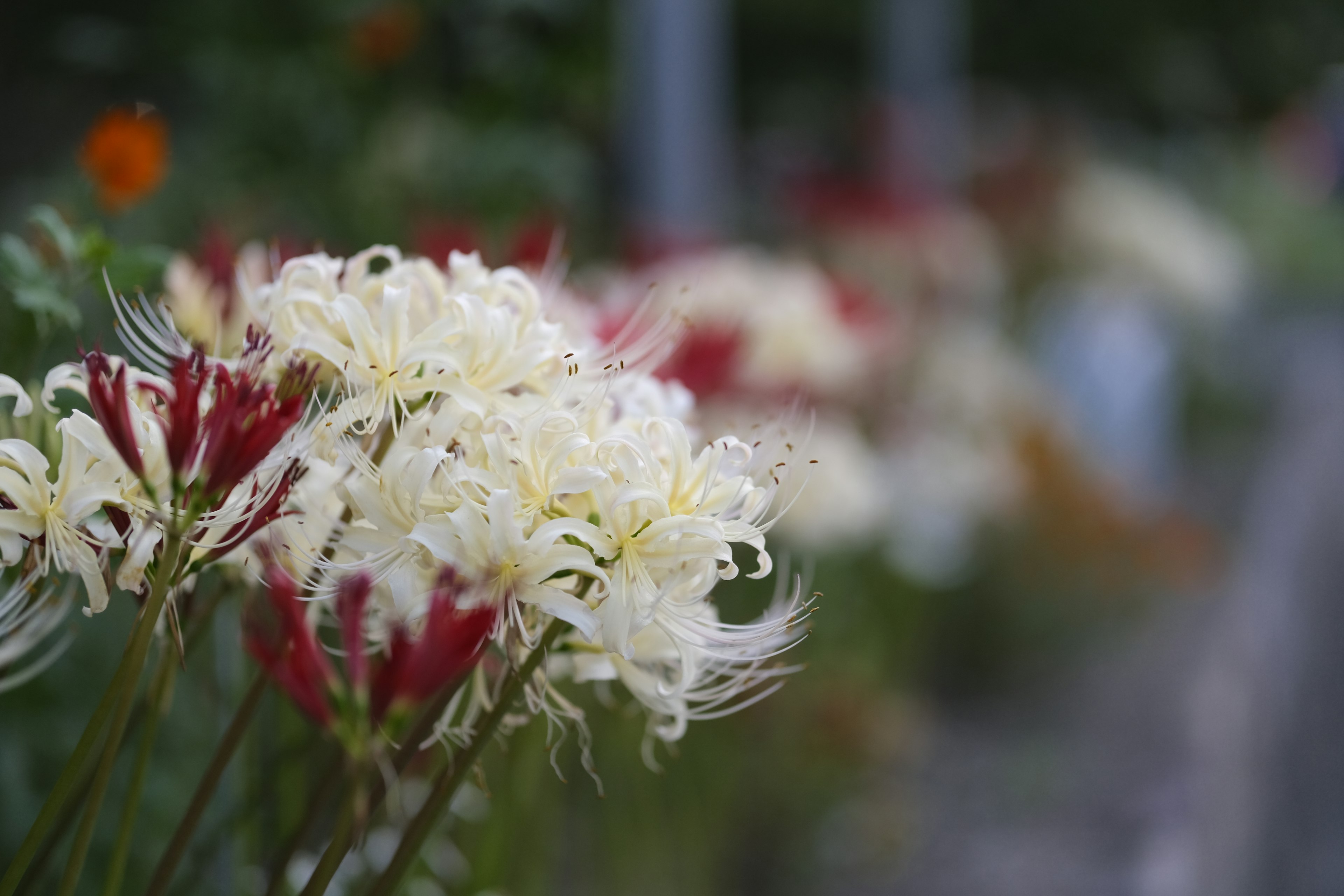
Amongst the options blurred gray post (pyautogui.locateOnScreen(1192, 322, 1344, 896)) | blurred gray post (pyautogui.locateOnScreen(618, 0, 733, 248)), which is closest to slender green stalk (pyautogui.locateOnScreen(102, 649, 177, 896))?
blurred gray post (pyautogui.locateOnScreen(618, 0, 733, 248))

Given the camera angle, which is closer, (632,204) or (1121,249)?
(632,204)

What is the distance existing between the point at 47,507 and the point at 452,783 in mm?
236

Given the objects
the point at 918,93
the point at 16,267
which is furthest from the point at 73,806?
the point at 918,93

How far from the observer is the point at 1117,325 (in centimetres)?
454

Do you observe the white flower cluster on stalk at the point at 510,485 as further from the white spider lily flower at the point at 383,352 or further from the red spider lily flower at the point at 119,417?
the red spider lily flower at the point at 119,417

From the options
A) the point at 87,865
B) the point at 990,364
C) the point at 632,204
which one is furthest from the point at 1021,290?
the point at 87,865

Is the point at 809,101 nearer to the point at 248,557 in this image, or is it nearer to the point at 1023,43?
the point at 1023,43

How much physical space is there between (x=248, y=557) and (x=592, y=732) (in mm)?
1187

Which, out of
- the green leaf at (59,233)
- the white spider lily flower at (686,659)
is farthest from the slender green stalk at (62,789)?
the green leaf at (59,233)

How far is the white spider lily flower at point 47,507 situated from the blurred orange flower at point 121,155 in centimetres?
50

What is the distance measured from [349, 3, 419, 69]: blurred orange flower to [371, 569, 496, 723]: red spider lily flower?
1.87 metres

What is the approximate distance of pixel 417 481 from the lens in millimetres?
548

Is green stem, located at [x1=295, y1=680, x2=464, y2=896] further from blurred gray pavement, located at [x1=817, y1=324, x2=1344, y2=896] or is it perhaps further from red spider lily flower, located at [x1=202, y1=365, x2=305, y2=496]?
blurred gray pavement, located at [x1=817, y1=324, x2=1344, y2=896]

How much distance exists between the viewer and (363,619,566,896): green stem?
0.55 metres
